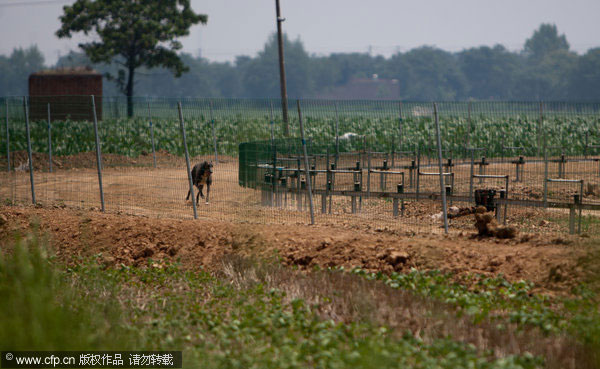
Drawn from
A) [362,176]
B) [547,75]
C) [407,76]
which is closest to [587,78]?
[547,75]

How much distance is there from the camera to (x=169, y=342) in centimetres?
598

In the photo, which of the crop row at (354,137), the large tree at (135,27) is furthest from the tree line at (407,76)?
the crop row at (354,137)

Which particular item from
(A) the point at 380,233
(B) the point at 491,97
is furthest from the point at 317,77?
(A) the point at 380,233

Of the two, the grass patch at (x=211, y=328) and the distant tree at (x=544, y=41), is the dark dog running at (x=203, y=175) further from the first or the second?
the distant tree at (x=544, y=41)

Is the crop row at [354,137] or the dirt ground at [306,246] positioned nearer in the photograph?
the dirt ground at [306,246]

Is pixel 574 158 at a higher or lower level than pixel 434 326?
higher

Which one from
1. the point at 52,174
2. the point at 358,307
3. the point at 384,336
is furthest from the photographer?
the point at 52,174

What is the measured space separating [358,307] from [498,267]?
Answer: 2.23m

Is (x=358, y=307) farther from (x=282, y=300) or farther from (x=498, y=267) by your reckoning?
(x=498, y=267)

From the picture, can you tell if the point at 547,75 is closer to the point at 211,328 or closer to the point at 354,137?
the point at 354,137

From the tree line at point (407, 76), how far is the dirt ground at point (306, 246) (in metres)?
105

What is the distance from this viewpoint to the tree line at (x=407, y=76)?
381 feet

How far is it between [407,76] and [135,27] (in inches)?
3650

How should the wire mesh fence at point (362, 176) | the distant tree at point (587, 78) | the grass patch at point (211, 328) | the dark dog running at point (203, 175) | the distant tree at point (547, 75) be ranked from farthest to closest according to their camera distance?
the distant tree at point (547, 75) → the distant tree at point (587, 78) → the dark dog running at point (203, 175) → the wire mesh fence at point (362, 176) → the grass patch at point (211, 328)
